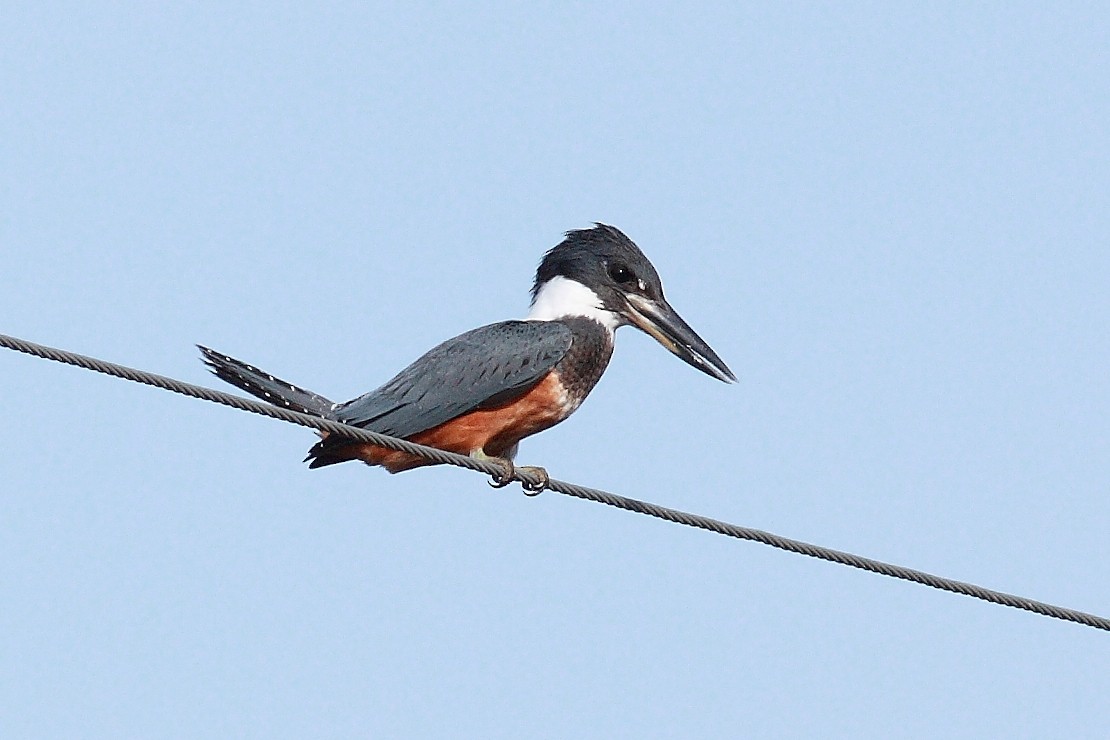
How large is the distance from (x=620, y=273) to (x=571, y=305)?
26cm

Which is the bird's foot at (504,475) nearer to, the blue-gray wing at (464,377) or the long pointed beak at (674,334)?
the blue-gray wing at (464,377)

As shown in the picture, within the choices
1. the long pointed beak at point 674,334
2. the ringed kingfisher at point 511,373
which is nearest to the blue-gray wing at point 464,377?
the ringed kingfisher at point 511,373

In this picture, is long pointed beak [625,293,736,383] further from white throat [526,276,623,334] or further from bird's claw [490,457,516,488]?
bird's claw [490,457,516,488]

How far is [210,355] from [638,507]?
7.43 feet

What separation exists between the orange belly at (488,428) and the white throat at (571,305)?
20.9 inches

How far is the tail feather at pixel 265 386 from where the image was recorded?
19.4 feet

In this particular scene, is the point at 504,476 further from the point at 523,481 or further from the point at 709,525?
the point at 709,525

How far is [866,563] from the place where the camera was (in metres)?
4.21

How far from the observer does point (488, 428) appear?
5645 millimetres

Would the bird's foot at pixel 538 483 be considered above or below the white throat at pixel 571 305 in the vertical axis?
below

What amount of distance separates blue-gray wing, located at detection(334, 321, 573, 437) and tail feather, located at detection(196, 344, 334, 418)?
18 cm

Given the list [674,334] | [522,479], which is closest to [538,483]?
[522,479]

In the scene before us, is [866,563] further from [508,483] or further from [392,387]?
[392,387]

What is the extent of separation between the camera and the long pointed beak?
625 cm
